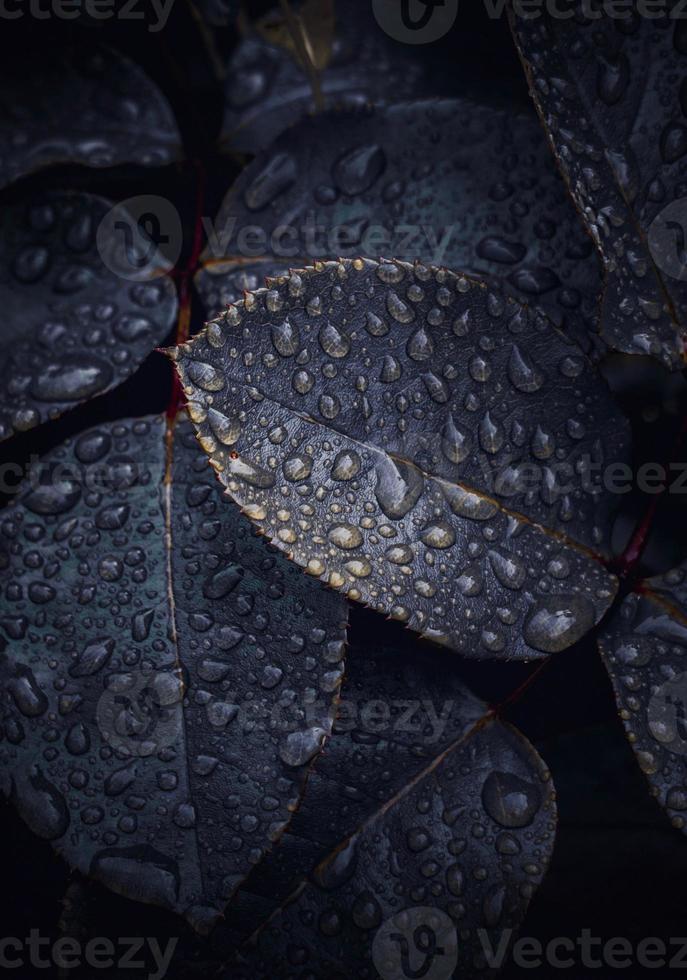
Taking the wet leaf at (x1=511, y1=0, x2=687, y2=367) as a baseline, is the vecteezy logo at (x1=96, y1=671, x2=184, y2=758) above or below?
below

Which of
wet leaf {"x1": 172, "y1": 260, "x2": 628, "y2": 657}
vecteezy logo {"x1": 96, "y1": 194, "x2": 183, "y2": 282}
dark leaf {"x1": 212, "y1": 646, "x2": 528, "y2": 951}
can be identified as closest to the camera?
wet leaf {"x1": 172, "y1": 260, "x2": 628, "y2": 657}

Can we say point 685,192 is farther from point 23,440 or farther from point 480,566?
point 23,440

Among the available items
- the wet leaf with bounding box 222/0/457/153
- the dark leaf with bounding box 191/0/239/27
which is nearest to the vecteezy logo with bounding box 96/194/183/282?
the wet leaf with bounding box 222/0/457/153

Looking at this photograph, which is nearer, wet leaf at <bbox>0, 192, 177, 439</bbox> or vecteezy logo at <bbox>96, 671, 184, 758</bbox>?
vecteezy logo at <bbox>96, 671, 184, 758</bbox>

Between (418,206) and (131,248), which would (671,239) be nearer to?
(418,206)

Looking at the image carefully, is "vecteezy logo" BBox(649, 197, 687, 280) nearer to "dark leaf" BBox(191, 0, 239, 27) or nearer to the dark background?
the dark background
